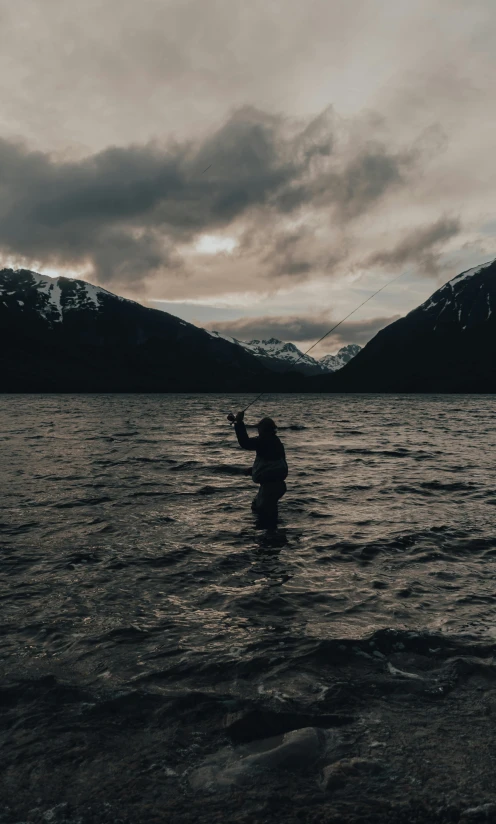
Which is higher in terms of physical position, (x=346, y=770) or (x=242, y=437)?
(x=242, y=437)

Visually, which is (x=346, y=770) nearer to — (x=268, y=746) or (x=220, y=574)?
(x=268, y=746)

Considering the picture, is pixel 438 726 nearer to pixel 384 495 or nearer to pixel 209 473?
pixel 384 495

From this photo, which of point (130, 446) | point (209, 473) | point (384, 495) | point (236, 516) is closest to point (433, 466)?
point (384, 495)

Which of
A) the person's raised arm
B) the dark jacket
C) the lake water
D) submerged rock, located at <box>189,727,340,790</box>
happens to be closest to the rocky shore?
submerged rock, located at <box>189,727,340,790</box>

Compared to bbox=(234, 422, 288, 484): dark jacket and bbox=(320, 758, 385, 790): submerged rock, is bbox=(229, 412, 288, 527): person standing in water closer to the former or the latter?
bbox=(234, 422, 288, 484): dark jacket

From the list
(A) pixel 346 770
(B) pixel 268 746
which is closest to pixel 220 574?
(B) pixel 268 746

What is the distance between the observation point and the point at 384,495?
54.0ft

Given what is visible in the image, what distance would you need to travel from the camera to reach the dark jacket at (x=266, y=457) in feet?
41.0

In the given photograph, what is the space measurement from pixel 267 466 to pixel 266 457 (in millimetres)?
267

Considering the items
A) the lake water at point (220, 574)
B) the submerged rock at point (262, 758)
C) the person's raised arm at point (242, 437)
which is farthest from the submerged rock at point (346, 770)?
the person's raised arm at point (242, 437)

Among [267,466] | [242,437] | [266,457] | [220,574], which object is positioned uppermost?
[242,437]

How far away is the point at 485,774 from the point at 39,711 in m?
4.20

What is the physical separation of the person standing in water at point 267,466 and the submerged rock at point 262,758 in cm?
789

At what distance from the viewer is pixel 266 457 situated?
41.5 feet
